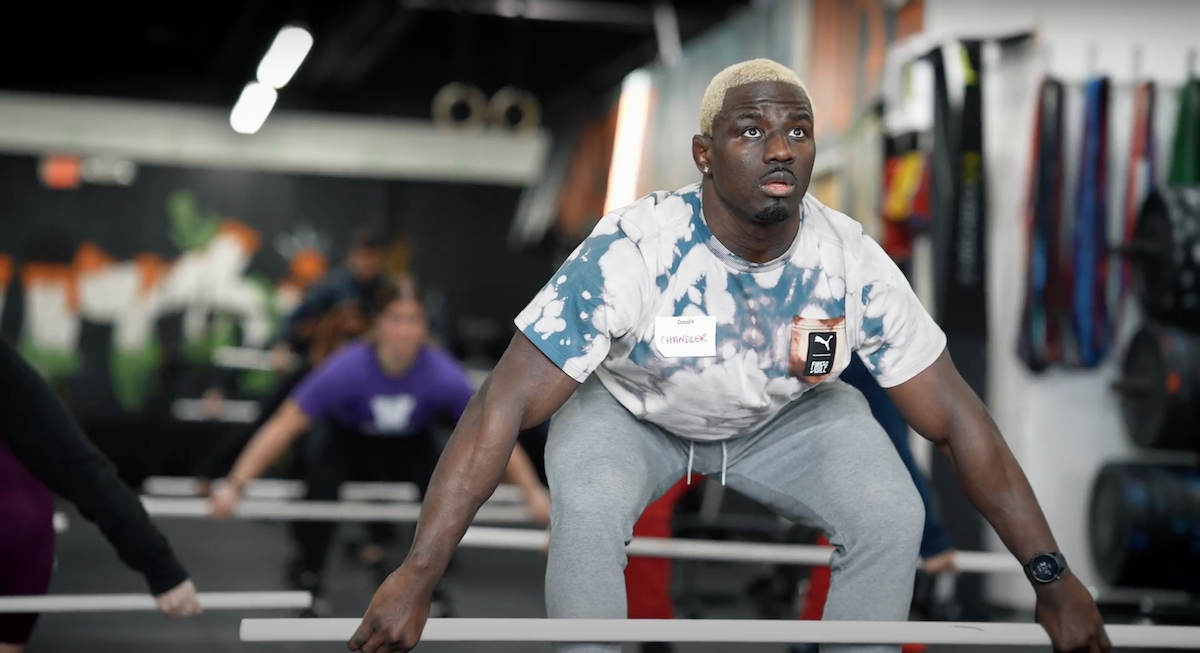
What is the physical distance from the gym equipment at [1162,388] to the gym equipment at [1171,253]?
9 cm

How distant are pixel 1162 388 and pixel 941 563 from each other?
1.79 meters

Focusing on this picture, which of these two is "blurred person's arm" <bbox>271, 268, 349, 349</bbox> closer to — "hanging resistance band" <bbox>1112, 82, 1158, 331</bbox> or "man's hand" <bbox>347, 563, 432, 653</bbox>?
"hanging resistance band" <bbox>1112, 82, 1158, 331</bbox>

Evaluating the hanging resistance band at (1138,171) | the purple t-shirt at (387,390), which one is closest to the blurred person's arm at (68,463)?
the purple t-shirt at (387,390)

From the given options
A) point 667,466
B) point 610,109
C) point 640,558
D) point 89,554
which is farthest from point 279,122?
point 667,466

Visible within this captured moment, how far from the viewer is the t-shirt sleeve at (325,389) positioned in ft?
15.4

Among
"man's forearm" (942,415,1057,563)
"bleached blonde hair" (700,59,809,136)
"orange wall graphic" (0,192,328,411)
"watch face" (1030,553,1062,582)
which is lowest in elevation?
"orange wall graphic" (0,192,328,411)

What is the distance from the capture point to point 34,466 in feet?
8.54

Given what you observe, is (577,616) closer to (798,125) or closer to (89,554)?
(798,125)

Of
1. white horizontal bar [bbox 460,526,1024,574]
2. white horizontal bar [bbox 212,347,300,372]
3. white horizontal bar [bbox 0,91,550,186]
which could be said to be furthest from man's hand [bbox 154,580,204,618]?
white horizontal bar [bbox 0,91,550,186]

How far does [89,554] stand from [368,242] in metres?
2.12

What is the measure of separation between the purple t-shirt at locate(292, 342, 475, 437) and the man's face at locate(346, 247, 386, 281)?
6.66 feet

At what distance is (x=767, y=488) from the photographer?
246cm

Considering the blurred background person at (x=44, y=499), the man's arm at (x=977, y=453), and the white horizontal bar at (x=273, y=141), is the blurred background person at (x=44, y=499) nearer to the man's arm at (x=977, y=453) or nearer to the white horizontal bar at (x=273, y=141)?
the man's arm at (x=977, y=453)

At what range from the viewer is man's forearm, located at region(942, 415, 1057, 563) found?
2.26 metres
